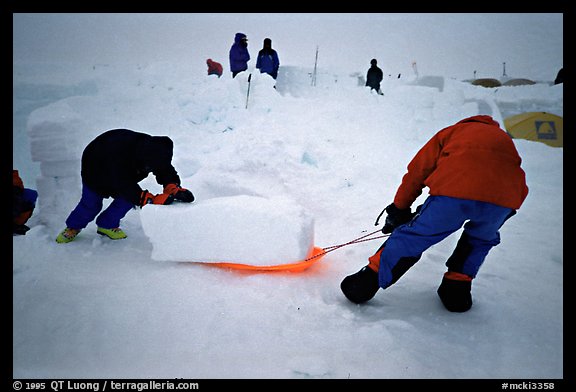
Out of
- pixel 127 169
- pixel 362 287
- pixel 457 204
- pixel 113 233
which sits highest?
pixel 457 204

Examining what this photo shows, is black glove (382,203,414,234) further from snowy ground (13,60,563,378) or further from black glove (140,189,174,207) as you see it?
black glove (140,189,174,207)

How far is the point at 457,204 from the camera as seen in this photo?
62.6 inches

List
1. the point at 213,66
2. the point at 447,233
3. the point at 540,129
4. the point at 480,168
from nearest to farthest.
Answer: the point at 480,168 < the point at 447,233 < the point at 540,129 < the point at 213,66

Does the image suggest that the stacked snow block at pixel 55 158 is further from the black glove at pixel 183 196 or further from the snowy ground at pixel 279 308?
the black glove at pixel 183 196

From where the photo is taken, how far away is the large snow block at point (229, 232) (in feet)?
7.16

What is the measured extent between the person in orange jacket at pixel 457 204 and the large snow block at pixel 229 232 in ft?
1.60

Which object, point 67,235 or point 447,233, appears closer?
point 447,233

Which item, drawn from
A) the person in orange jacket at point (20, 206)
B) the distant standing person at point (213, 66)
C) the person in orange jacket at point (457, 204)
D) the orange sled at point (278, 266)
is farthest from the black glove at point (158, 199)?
the distant standing person at point (213, 66)

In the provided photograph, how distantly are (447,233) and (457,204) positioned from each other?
0.19 metres

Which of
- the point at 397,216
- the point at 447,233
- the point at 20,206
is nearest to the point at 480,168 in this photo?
the point at 447,233

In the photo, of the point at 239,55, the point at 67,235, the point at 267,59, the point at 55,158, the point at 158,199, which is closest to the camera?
the point at 158,199

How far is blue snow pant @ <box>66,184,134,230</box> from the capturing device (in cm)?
268

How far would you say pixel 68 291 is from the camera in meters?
1.95

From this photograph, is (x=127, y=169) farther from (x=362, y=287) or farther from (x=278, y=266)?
(x=362, y=287)
